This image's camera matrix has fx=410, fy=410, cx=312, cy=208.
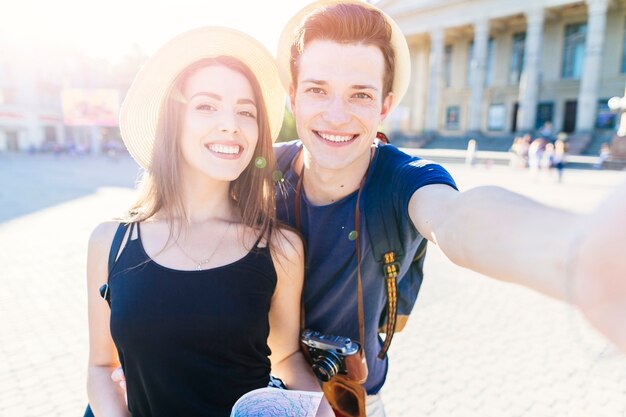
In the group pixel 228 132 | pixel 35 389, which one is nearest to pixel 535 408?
pixel 228 132

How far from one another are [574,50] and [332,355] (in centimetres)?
4142

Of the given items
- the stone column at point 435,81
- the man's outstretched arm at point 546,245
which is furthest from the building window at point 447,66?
the man's outstretched arm at point 546,245

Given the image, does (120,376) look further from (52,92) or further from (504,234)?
(52,92)

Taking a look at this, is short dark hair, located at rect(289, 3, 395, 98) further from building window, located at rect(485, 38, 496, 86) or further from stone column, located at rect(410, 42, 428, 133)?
building window, located at rect(485, 38, 496, 86)

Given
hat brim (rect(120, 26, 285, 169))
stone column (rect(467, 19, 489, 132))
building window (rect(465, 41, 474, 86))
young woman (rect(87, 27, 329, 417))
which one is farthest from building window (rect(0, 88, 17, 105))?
young woman (rect(87, 27, 329, 417))

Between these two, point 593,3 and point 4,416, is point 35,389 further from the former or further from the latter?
point 593,3

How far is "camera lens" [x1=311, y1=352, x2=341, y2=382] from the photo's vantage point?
1695mm

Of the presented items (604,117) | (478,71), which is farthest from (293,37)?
(478,71)

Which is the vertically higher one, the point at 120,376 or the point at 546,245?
the point at 546,245

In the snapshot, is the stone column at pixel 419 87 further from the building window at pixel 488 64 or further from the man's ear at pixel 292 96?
the man's ear at pixel 292 96

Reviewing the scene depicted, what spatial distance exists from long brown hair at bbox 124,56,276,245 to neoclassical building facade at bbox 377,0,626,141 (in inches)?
1332

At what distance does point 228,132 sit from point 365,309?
100 centimetres

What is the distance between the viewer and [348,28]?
1816mm

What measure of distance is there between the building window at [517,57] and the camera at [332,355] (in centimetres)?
4131
